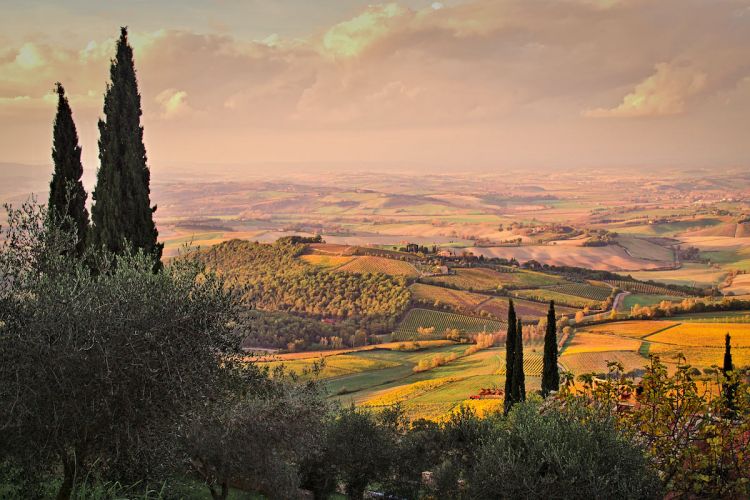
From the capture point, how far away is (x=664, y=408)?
12.8 metres

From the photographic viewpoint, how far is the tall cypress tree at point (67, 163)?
2064 centimetres

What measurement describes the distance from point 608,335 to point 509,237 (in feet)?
314

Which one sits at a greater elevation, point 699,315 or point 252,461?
point 252,461

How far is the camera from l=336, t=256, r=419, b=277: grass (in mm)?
106312

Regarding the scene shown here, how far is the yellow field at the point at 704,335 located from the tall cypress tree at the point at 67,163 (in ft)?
183

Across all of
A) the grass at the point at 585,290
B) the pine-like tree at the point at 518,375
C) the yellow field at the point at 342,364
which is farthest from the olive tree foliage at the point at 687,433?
the grass at the point at 585,290

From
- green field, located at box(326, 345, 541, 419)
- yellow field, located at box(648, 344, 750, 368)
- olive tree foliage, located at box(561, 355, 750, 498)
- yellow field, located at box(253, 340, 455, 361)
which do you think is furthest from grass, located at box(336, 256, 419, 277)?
olive tree foliage, located at box(561, 355, 750, 498)

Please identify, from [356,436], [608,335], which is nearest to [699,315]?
[608,335]

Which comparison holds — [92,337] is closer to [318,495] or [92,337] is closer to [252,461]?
[252,461]

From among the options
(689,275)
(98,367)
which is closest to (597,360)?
(98,367)

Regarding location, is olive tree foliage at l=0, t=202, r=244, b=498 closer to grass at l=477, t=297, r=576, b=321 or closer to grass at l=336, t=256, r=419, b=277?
grass at l=477, t=297, r=576, b=321

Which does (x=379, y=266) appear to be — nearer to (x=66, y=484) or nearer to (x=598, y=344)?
(x=598, y=344)

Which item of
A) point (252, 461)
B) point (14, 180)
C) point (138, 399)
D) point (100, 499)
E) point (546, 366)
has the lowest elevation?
point (546, 366)

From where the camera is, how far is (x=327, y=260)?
11362 cm
